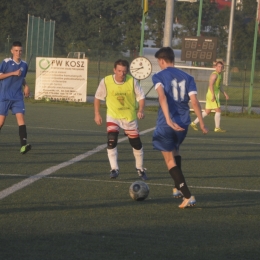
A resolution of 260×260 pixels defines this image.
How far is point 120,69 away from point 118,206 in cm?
258

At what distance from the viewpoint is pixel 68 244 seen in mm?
6324

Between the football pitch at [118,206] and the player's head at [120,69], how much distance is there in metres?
1.44

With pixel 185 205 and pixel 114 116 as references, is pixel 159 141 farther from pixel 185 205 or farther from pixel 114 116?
pixel 114 116

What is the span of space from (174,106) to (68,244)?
2671 mm

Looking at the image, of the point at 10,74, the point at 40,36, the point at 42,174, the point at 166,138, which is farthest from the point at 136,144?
the point at 40,36

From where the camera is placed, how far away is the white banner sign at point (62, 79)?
28.5 metres

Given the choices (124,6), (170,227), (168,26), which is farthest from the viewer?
(124,6)

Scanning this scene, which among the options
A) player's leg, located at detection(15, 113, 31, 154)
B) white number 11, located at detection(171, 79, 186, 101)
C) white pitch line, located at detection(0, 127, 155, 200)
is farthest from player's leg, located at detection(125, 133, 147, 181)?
player's leg, located at detection(15, 113, 31, 154)

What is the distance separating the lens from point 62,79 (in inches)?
1127

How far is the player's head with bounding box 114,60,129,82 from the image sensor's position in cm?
1023

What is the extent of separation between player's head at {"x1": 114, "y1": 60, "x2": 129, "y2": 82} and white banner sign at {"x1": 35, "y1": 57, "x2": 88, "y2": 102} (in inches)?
710

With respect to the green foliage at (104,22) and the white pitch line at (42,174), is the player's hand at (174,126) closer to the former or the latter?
the white pitch line at (42,174)

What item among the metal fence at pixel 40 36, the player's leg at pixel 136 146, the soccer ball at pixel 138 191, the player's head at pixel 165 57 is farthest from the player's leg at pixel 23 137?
the metal fence at pixel 40 36

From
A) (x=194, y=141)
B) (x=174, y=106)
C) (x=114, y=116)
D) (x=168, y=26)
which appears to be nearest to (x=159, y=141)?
(x=174, y=106)
